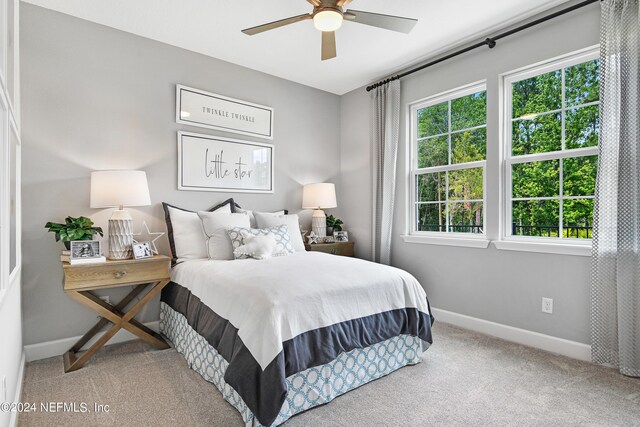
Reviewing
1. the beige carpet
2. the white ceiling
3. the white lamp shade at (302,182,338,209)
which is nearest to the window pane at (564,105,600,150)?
the white ceiling

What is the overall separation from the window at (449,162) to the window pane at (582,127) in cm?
66

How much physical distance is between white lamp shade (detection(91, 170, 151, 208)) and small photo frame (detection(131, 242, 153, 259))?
34 centimetres

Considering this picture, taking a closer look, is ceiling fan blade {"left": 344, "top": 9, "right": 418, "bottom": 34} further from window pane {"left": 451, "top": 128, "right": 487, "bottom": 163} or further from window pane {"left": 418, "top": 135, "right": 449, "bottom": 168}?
window pane {"left": 418, "top": 135, "right": 449, "bottom": 168}

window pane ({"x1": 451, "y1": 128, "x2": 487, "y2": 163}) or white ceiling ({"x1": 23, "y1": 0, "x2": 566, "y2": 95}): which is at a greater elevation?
white ceiling ({"x1": 23, "y1": 0, "x2": 566, "y2": 95})

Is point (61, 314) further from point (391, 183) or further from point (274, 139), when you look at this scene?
point (391, 183)

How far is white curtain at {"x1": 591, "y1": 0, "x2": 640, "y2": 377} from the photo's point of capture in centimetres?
226

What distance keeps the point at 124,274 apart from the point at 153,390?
87 cm

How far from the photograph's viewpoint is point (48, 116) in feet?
8.84

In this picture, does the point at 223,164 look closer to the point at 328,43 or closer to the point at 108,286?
the point at 108,286

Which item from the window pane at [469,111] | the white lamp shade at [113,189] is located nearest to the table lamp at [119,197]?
the white lamp shade at [113,189]

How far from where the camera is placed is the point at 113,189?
8.43 feet

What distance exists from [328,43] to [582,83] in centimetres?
200

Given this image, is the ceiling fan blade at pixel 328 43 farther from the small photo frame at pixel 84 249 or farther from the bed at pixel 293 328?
the small photo frame at pixel 84 249

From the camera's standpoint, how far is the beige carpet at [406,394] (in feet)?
5.99
